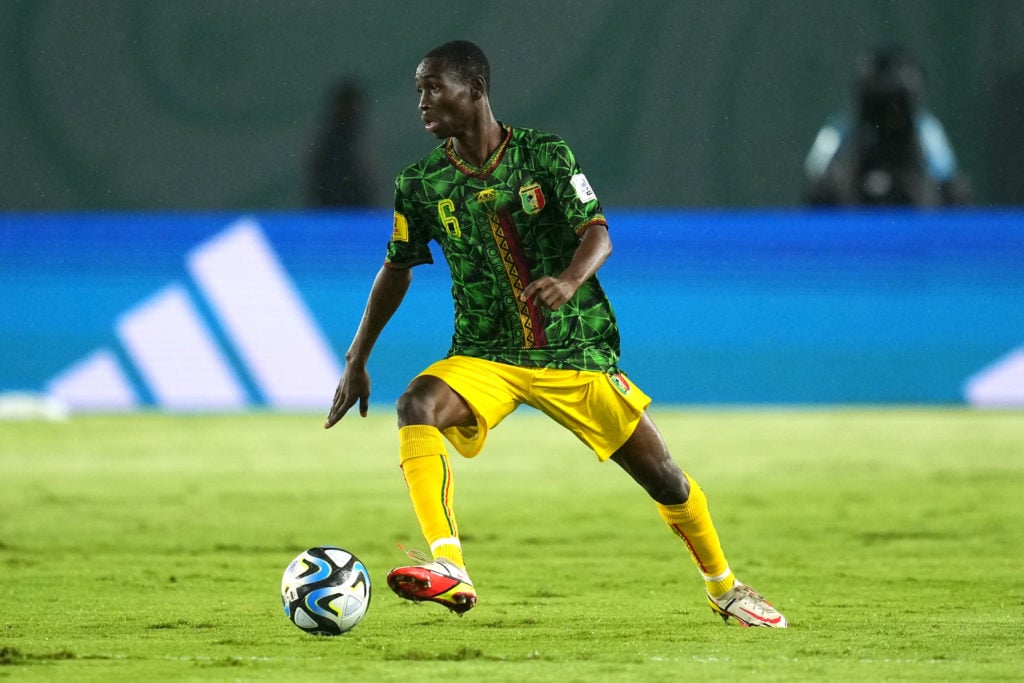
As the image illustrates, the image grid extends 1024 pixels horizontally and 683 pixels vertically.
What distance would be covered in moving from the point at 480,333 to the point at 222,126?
27.5 feet

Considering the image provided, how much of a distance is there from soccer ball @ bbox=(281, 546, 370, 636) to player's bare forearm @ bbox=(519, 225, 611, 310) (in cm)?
94

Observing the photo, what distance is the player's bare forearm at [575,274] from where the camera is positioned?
4410 millimetres

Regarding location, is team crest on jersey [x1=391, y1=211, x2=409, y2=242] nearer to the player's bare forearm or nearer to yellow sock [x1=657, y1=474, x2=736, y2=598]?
the player's bare forearm

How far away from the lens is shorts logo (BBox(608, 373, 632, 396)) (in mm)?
4938

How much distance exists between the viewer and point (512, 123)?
40.8 ft

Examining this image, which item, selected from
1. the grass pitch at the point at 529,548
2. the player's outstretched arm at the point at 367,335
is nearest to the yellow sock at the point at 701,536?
the grass pitch at the point at 529,548

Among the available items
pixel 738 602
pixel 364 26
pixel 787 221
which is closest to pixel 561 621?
pixel 738 602

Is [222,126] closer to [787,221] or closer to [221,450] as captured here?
[221,450]

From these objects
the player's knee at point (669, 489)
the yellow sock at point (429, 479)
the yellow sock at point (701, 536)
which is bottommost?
the yellow sock at point (701, 536)

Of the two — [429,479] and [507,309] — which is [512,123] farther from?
[429,479]

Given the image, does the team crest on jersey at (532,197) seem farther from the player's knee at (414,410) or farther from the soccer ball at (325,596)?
the soccer ball at (325,596)

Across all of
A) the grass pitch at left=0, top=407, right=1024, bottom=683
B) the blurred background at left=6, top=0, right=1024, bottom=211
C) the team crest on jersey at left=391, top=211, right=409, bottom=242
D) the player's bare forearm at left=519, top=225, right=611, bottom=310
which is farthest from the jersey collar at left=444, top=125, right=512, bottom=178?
the blurred background at left=6, top=0, right=1024, bottom=211

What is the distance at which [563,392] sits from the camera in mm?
4930

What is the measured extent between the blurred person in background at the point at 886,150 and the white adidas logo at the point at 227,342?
4.19 meters
